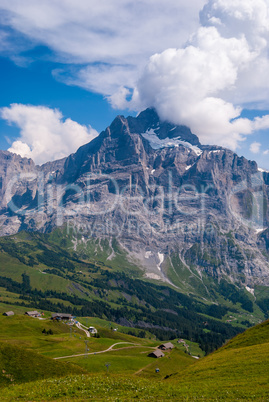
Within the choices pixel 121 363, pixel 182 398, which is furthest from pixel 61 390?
pixel 121 363

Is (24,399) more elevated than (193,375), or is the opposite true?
(24,399)

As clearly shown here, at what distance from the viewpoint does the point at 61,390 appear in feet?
142

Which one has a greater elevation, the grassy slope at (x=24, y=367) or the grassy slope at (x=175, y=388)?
the grassy slope at (x=175, y=388)

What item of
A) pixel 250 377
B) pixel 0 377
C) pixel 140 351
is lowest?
pixel 140 351

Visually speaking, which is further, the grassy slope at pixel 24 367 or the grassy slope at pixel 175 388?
the grassy slope at pixel 24 367

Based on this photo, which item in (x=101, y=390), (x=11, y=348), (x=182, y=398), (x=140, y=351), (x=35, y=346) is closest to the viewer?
(x=182, y=398)

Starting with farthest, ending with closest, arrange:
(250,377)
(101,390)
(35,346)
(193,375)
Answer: (35,346) → (193,375) → (250,377) → (101,390)

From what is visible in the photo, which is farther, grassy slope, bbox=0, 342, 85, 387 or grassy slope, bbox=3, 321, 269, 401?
grassy slope, bbox=0, 342, 85, 387

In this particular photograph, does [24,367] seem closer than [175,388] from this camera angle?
No

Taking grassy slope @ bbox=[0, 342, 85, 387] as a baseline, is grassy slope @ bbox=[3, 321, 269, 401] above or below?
above

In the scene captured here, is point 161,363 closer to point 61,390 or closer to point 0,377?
point 0,377

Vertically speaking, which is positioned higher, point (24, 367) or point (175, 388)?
point (175, 388)

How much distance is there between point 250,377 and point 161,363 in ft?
325

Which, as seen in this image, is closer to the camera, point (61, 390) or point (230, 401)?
point (230, 401)
